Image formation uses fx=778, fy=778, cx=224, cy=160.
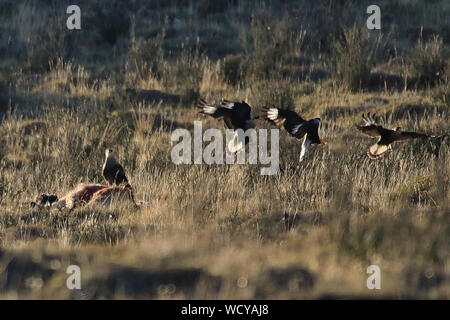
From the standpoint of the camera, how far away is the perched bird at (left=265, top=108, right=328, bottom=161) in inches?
288

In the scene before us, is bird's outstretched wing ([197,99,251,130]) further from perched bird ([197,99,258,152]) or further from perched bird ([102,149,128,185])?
perched bird ([102,149,128,185])

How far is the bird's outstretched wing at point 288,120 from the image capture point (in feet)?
24.2

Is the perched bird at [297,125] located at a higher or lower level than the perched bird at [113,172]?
higher

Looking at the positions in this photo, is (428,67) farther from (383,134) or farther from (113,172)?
(113,172)

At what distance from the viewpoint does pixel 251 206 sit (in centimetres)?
695

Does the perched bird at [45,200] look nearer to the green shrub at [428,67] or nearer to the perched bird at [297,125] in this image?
the perched bird at [297,125]

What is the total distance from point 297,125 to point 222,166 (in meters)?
1.32

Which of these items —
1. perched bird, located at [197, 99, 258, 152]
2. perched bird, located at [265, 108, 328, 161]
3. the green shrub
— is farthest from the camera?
the green shrub

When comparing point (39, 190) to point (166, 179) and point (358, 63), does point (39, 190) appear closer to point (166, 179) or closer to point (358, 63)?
point (166, 179)

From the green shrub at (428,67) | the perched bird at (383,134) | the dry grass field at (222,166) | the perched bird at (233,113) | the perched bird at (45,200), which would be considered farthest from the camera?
the green shrub at (428,67)

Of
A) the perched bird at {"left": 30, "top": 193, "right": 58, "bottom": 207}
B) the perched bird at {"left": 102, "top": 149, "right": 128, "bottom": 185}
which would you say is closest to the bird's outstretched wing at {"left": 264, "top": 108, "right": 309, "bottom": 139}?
the perched bird at {"left": 102, "top": 149, "right": 128, "bottom": 185}

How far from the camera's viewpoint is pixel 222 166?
27.7ft

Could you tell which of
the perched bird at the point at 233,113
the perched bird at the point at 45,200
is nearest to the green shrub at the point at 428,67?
the perched bird at the point at 233,113

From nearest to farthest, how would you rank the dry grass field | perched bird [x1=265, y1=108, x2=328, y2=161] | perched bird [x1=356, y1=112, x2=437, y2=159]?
the dry grass field < perched bird [x1=356, y1=112, x2=437, y2=159] < perched bird [x1=265, y1=108, x2=328, y2=161]
